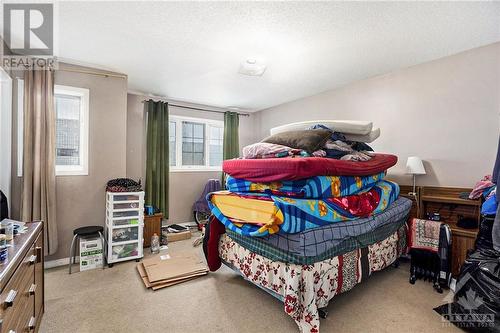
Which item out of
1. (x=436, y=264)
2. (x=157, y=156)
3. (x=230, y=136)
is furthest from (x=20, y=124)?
(x=436, y=264)

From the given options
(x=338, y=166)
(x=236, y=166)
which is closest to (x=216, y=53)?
(x=236, y=166)

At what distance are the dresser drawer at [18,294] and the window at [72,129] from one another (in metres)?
1.72

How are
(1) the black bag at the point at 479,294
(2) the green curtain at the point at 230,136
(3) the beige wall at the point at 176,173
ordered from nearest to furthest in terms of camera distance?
(1) the black bag at the point at 479,294
(3) the beige wall at the point at 176,173
(2) the green curtain at the point at 230,136

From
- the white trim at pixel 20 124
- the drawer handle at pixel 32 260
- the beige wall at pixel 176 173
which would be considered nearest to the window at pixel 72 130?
the white trim at pixel 20 124

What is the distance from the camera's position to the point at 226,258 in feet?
7.43

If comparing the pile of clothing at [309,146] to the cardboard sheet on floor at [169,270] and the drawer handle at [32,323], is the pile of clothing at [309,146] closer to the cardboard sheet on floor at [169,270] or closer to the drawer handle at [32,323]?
the cardboard sheet on floor at [169,270]

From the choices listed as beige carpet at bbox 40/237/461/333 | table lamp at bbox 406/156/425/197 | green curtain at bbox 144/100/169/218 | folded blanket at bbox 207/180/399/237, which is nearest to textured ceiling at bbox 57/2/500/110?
green curtain at bbox 144/100/169/218

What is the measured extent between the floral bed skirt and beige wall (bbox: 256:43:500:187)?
1.18 meters

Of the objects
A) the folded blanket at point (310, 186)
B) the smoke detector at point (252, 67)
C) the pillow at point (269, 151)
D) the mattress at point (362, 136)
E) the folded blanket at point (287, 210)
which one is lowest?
the folded blanket at point (287, 210)

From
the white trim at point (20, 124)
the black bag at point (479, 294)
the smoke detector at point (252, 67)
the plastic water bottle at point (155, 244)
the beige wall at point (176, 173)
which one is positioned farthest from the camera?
the beige wall at point (176, 173)

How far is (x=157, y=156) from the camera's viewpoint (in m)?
4.06

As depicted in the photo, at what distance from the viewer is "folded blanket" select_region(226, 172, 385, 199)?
167cm

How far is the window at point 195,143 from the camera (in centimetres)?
443

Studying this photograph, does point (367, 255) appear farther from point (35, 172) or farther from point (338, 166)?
point (35, 172)
